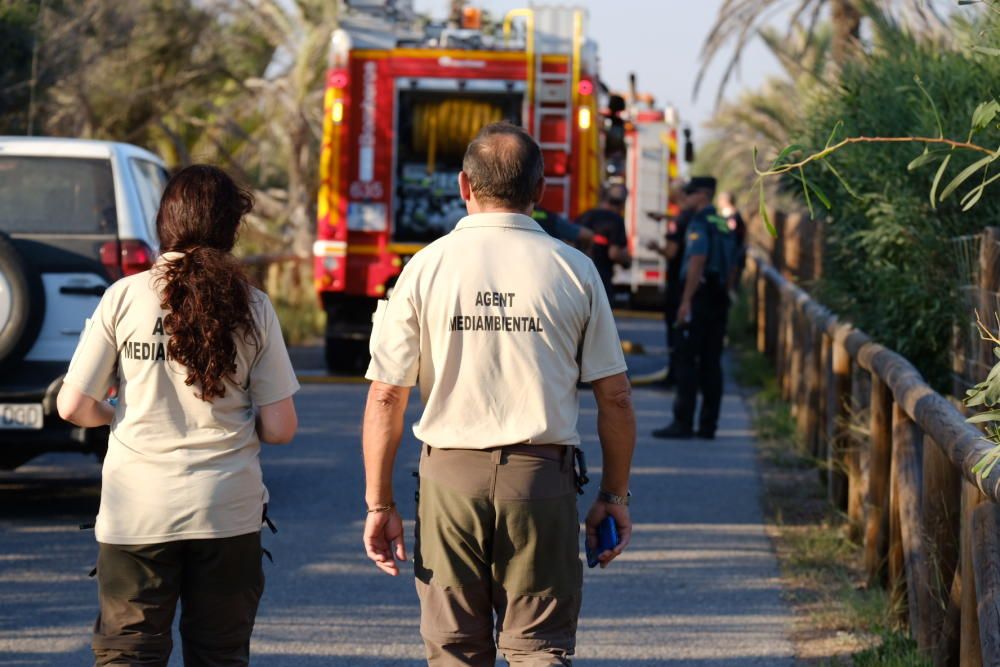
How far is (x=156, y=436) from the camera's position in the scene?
4254 mm

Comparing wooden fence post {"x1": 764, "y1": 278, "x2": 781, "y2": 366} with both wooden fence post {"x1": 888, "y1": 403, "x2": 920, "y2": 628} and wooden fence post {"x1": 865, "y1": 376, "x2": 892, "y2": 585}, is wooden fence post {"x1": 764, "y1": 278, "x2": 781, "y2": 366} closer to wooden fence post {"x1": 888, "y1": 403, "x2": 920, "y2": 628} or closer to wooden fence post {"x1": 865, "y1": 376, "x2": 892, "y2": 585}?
wooden fence post {"x1": 865, "y1": 376, "x2": 892, "y2": 585}

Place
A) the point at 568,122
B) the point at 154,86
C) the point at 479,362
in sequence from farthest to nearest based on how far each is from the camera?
the point at 154,86
the point at 568,122
the point at 479,362

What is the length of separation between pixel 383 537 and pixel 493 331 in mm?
640

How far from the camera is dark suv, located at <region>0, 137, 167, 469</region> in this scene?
800 cm

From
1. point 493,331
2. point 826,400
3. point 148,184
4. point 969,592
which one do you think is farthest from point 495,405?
point 826,400

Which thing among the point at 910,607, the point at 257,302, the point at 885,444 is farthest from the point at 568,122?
the point at 257,302

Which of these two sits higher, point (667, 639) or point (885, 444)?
point (885, 444)

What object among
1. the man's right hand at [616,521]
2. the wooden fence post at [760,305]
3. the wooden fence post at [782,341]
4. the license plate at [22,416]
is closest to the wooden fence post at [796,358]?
the wooden fence post at [782,341]

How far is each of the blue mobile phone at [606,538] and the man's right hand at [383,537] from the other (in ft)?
1.67

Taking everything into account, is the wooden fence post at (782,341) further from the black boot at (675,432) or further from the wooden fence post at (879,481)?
the wooden fence post at (879,481)

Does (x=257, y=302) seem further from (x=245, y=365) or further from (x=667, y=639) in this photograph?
(x=667, y=639)

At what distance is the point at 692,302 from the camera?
40.9 ft

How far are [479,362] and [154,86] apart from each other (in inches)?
652

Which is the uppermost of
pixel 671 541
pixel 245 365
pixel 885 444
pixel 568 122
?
pixel 568 122
